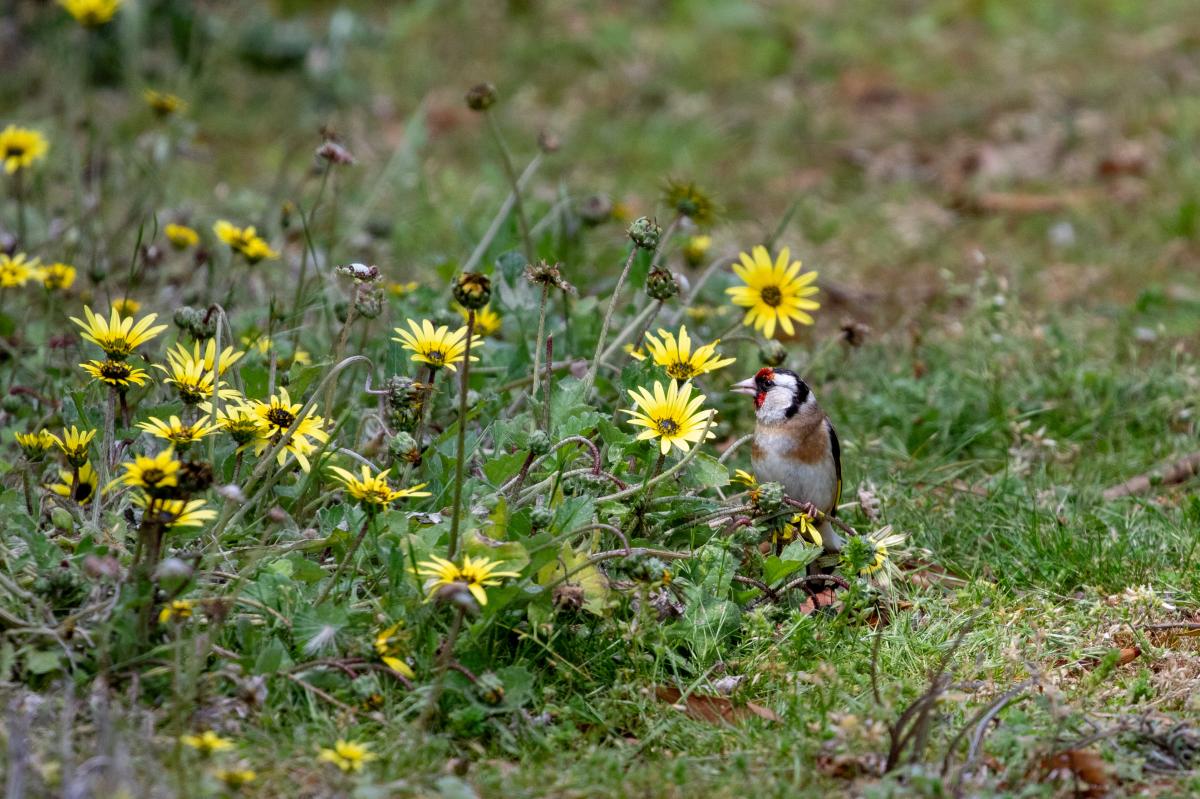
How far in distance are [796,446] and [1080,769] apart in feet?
3.96

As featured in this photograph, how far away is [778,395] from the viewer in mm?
3809

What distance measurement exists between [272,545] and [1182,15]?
7385 mm

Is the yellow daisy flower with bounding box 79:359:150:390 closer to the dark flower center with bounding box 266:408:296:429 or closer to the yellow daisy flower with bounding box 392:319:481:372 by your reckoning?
the dark flower center with bounding box 266:408:296:429

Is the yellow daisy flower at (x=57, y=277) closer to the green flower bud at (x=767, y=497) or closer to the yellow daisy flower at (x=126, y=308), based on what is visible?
the yellow daisy flower at (x=126, y=308)

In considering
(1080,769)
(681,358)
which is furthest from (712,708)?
(681,358)

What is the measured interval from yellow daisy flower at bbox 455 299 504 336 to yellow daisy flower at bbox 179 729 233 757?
1577 mm

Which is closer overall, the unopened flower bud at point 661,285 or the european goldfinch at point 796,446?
the unopened flower bud at point 661,285

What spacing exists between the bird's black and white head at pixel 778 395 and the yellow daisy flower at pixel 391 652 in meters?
1.31

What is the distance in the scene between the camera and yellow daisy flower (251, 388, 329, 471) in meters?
3.15

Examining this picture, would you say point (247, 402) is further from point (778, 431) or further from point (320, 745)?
point (778, 431)

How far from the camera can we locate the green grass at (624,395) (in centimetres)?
280

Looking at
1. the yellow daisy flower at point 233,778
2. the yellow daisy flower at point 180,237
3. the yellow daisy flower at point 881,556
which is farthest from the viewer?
the yellow daisy flower at point 180,237

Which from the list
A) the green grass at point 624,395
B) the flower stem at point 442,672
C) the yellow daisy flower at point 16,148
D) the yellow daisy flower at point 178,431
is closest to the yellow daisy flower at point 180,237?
the green grass at point 624,395

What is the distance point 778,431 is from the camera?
369 centimetres
